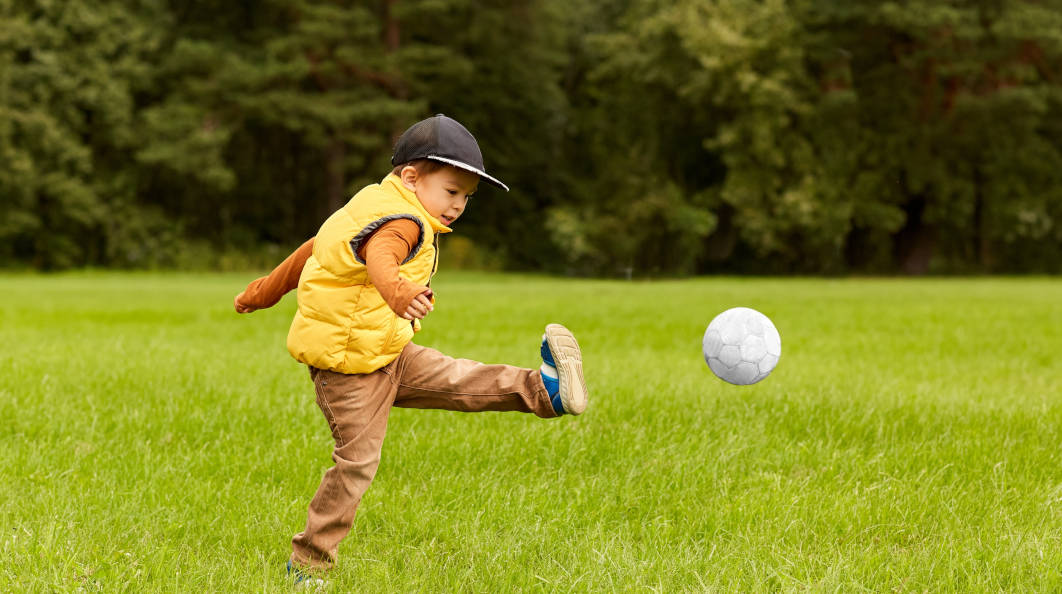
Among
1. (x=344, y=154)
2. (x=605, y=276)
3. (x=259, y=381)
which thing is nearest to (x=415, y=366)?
(x=259, y=381)

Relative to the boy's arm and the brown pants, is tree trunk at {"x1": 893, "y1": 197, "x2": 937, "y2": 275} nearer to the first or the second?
the brown pants

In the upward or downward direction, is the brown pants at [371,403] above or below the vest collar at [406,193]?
below

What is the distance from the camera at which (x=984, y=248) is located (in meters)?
43.1

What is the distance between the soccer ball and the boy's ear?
8.45ft

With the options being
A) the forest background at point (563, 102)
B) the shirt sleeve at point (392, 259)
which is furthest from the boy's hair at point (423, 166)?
the forest background at point (563, 102)

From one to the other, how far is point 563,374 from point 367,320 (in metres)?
0.81

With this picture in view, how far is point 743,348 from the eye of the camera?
5227 millimetres

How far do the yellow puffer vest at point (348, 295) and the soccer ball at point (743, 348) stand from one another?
99.4 inches

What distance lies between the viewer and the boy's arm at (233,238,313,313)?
370 centimetres

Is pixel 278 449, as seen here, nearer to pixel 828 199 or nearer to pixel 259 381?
pixel 259 381

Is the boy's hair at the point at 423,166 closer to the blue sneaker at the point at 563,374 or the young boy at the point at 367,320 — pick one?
the young boy at the point at 367,320

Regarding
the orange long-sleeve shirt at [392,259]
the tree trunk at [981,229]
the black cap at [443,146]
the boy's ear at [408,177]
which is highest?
the tree trunk at [981,229]

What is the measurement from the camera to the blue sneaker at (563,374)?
3441mm

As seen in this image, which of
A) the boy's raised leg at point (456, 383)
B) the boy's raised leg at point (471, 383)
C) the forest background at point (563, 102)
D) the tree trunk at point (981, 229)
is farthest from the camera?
the tree trunk at point (981, 229)
